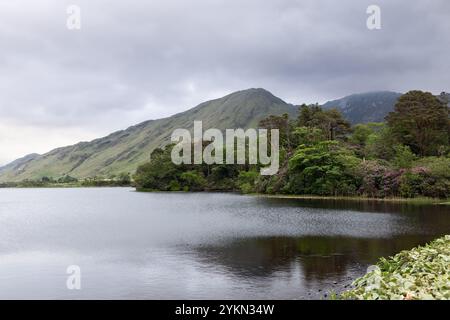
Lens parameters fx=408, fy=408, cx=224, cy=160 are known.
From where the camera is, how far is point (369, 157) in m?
70.1

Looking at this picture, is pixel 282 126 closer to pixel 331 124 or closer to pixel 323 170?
pixel 331 124

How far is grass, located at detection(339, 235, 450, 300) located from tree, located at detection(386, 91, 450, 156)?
53646 millimetres

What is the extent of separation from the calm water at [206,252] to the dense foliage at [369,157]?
1683 cm

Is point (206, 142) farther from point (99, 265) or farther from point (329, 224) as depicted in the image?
point (99, 265)

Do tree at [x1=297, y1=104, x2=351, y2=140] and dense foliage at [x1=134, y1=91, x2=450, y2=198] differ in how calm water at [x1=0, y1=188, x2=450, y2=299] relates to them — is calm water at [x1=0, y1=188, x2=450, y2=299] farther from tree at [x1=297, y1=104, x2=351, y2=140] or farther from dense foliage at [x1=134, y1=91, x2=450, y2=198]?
tree at [x1=297, y1=104, x2=351, y2=140]

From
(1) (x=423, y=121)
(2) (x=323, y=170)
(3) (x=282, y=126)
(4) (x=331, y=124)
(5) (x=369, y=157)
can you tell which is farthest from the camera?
(3) (x=282, y=126)

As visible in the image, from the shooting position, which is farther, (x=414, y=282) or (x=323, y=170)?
(x=323, y=170)

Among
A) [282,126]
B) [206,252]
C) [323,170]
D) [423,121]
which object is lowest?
[206,252]

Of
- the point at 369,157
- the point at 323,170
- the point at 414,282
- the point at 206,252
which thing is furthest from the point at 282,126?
the point at 414,282

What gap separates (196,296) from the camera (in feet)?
49.9

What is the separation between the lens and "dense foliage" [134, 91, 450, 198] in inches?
2269

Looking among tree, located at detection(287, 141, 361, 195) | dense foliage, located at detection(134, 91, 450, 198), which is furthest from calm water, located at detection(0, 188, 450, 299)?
tree, located at detection(287, 141, 361, 195)

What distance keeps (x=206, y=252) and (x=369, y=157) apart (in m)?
53.6
